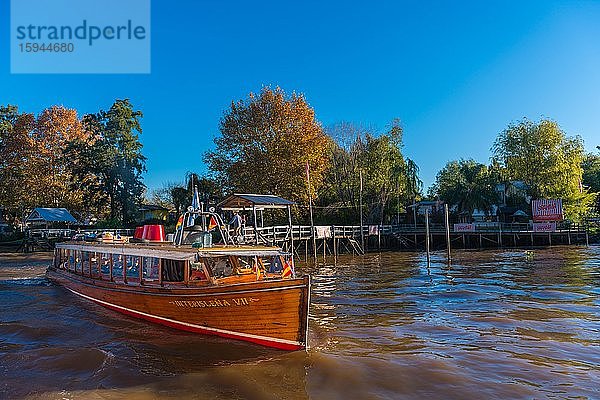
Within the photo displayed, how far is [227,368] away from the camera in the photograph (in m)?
8.98

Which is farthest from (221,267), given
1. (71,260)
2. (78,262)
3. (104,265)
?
(71,260)

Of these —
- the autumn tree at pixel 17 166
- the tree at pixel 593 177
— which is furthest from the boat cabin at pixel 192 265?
the tree at pixel 593 177

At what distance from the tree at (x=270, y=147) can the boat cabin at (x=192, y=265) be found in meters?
24.2

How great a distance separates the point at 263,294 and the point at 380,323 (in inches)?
180

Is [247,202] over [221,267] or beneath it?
over

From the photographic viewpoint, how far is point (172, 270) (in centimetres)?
1122

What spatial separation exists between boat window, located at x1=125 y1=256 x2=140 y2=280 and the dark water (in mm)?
1166

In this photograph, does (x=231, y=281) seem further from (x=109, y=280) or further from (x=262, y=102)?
(x=262, y=102)

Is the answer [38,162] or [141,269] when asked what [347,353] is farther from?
[38,162]

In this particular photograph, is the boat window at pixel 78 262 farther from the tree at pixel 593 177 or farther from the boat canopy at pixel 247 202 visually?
the tree at pixel 593 177

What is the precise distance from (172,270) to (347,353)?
441 cm

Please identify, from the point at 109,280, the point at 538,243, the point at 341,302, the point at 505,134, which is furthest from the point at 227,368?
the point at 505,134

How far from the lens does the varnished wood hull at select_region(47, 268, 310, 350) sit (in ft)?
30.4

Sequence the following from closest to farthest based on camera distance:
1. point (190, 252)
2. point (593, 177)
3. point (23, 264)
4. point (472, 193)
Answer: point (190, 252) → point (23, 264) → point (472, 193) → point (593, 177)
